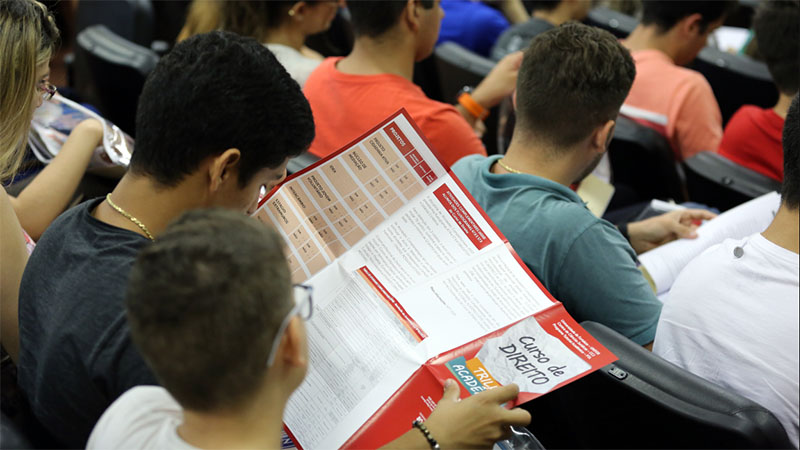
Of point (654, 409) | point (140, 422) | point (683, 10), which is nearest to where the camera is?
point (140, 422)

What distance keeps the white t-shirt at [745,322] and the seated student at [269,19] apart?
1.68m

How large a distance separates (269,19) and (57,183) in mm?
1219

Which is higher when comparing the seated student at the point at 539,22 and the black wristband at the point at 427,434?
the black wristband at the point at 427,434

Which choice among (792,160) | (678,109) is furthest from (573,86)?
(678,109)

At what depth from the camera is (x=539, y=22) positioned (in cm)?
331

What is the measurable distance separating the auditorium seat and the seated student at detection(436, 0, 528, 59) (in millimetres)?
2515

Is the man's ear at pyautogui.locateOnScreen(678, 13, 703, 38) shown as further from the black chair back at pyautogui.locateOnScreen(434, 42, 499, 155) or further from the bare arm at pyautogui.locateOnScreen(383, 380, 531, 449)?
the bare arm at pyautogui.locateOnScreen(383, 380, 531, 449)

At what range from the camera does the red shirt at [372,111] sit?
2.13 metres

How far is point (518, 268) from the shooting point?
1.22 m

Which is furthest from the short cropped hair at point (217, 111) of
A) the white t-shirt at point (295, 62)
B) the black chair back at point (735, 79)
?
the black chair back at point (735, 79)

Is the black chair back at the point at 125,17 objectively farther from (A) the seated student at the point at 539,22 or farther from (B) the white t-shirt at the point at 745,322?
(B) the white t-shirt at the point at 745,322

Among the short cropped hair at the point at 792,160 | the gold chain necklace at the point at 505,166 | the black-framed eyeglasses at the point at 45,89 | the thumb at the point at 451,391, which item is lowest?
A: the thumb at the point at 451,391

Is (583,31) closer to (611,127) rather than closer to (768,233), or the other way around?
(611,127)

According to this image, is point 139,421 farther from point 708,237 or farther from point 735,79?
point 735,79
